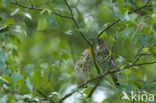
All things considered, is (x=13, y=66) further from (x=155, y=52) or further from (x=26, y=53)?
(x=26, y=53)

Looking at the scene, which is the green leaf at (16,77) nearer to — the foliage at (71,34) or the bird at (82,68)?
the foliage at (71,34)

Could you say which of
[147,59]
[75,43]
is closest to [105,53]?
[147,59]

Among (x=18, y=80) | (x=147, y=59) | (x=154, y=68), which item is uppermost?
(x=18, y=80)

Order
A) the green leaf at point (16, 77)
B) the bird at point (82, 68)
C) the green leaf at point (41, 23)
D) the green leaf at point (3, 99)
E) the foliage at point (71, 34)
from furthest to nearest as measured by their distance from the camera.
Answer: the bird at point (82, 68) → the green leaf at point (41, 23) → the green leaf at point (16, 77) → the foliage at point (71, 34) → the green leaf at point (3, 99)

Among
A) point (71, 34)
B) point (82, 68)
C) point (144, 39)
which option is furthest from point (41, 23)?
point (144, 39)

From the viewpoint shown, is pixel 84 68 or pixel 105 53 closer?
pixel 84 68

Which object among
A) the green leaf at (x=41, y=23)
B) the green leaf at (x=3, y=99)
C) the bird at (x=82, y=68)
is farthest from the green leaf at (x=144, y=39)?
the green leaf at (x=3, y=99)

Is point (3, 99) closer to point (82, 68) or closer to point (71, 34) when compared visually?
point (71, 34)

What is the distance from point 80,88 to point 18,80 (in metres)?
0.68

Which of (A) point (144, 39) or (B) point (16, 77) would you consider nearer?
(B) point (16, 77)

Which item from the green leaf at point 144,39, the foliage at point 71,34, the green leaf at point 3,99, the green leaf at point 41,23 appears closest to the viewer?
the green leaf at point 3,99

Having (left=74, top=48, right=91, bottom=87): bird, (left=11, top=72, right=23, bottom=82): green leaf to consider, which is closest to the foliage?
(left=11, top=72, right=23, bottom=82): green leaf

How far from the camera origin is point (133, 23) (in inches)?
94.7

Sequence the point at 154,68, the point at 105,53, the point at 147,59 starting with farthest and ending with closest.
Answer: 1. the point at 154,68
2. the point at 147,59
3. the point at 105,53
